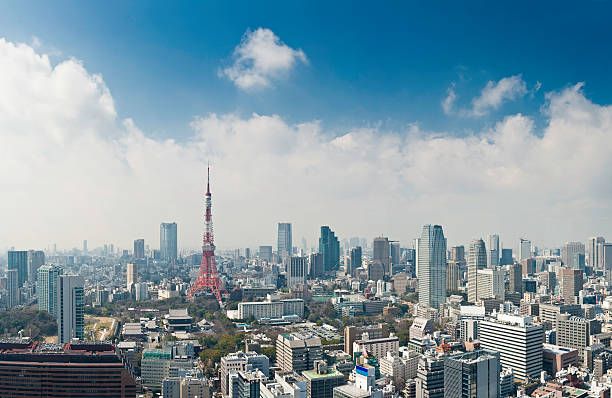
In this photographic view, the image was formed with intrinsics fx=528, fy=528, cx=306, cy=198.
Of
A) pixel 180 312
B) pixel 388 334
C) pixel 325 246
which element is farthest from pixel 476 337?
pixel 325 246

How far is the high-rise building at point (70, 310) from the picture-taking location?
923cm

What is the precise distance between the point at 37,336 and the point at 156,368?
3999 millimetres

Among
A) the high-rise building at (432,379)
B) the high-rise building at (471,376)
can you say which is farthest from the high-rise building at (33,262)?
the high-rise building at (471,376)

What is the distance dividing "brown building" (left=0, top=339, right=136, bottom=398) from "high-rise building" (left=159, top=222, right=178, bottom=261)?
88.1 ft

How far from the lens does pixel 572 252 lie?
22438 mm

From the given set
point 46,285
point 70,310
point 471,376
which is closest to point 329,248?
point 46,285

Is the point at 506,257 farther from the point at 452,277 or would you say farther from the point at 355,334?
the point at 355,334

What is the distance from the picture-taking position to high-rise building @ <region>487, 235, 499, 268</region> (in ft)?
81.9

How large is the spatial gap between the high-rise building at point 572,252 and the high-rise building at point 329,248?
389 inches

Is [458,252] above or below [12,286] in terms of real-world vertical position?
above

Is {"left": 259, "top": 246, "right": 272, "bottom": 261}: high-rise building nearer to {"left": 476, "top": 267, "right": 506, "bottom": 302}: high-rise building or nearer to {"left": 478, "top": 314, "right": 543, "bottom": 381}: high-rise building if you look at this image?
{"left": 476, "top": 267, "right": 506, "bottom": 302}: high-rise building

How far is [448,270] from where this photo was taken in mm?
17484

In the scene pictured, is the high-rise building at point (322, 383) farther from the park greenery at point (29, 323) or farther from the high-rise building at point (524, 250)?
the high-rise building at point (524, 250)

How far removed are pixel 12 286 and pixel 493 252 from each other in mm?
20572
